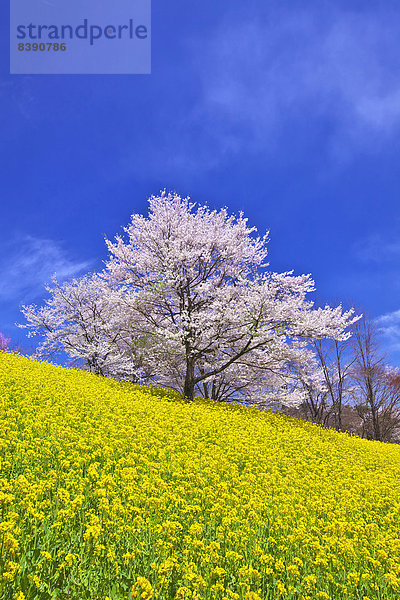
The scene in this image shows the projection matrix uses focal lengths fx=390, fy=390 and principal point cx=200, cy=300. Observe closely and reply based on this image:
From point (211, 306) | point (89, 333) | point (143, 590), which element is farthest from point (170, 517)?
point (89, 333)

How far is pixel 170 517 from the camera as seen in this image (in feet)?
18.4

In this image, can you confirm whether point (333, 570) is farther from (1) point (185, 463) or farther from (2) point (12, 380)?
(2) point (12, 380)

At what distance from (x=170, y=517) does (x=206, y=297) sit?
14786mm

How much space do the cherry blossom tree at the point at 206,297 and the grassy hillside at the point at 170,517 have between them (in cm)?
756

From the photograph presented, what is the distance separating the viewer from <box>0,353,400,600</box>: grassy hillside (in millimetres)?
4168

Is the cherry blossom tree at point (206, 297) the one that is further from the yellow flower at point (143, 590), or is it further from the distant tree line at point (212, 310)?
the yellow flower at point (143, 590)

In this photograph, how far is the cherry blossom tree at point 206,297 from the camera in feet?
59.1

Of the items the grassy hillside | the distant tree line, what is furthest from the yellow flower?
the distant tree line

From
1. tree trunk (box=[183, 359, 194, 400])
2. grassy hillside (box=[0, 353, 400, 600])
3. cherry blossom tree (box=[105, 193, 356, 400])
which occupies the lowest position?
grassy hillside (box=[0, 353, 400, 600])

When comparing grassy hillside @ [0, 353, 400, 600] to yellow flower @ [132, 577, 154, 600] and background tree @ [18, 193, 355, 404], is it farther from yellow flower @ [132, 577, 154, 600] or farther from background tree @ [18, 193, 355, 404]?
background tree @ [18, 193, 355, 404]

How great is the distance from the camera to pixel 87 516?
5.10 m

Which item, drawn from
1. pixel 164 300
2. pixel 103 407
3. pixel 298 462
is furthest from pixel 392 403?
pixel 103 407

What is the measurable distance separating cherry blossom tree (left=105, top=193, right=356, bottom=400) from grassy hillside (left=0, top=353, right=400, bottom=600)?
24.8 feet

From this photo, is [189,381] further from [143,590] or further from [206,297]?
[143,590]
